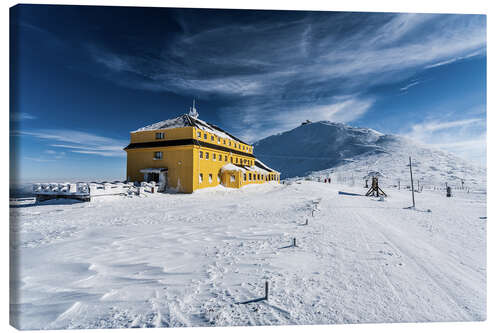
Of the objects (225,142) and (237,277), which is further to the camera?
(225,142)

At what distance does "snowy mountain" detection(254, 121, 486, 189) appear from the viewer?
194 feet

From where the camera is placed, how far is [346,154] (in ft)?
342

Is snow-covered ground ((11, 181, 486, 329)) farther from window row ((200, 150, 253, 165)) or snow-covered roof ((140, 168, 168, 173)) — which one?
window row ((200, 150, 253, 165))

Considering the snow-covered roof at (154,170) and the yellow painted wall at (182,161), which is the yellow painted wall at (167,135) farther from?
the snow-covered roof at (154,170)

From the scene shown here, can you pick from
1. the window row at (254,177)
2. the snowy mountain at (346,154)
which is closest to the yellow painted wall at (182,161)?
the window row at (254,177)

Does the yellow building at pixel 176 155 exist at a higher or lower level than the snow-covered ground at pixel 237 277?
higher

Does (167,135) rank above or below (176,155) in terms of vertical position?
above

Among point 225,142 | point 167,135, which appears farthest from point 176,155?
point 225,142

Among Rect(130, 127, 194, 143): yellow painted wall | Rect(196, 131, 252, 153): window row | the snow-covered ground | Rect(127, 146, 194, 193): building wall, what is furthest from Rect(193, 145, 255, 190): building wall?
the snow-covered ground

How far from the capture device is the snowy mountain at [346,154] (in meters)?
59.2

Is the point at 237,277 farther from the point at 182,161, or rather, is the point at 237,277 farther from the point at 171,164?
the point at 171,164

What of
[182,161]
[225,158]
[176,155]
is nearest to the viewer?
[182,161]

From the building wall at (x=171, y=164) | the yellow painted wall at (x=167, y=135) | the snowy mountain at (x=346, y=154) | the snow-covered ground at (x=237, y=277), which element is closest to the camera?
the snow-covered ground at (x=237, y=277)

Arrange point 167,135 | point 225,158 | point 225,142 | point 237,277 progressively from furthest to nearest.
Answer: point 225,142 → point 225,158 → point 167,135 → point 237,277
